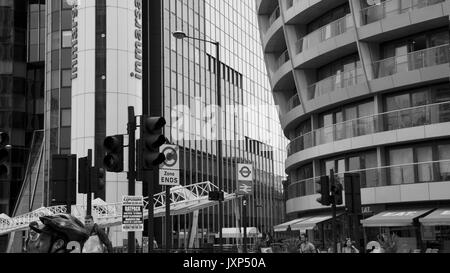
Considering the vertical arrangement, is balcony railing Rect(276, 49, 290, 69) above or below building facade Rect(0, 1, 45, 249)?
below

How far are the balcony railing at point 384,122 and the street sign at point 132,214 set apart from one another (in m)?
21.2

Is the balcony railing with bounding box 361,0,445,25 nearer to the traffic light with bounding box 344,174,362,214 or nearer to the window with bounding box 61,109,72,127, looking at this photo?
the traffic light with bounding box 344,174,362,214

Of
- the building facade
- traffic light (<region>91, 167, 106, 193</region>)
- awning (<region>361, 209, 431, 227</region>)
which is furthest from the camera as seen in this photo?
the building facade

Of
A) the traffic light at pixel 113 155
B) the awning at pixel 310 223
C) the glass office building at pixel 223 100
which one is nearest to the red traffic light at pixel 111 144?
the traffic light at pixel 113 155

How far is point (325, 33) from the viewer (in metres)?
36.3

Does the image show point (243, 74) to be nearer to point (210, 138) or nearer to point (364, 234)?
point (210, 138)

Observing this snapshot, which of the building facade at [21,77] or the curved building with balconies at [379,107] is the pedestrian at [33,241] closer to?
the curved building with balconies at [379,107]

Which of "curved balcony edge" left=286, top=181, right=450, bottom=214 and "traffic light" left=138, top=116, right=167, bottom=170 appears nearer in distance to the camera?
"traffic light" left=138, top=116, right=167, bottom=170

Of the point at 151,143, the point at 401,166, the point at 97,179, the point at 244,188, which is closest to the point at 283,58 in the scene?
the point at 401,166

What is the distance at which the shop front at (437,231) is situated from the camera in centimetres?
2822

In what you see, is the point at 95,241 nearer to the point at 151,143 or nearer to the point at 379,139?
the point at 151,143

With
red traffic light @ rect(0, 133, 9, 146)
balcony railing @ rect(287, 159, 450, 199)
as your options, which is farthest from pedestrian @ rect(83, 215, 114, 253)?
balcony railing @ rect(287, 159, 450, 199)

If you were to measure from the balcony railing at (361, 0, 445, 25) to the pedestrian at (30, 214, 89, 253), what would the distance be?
24.6 meters

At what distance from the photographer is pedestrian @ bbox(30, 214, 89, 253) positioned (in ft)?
34.6
